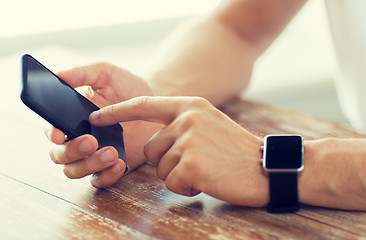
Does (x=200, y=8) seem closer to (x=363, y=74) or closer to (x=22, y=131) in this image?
(x=363, y=74)

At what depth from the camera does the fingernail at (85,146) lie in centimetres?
77

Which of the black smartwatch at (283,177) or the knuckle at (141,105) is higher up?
the knuckle at (141,105)

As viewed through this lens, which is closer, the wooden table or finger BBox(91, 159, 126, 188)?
the wooden table

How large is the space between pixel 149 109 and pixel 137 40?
1.59 metres

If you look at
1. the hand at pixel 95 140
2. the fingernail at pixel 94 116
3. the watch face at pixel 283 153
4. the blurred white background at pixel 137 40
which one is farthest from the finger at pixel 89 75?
the blurred white background at pixel 137 40

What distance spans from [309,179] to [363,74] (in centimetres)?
61

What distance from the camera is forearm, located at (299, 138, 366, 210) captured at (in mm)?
762

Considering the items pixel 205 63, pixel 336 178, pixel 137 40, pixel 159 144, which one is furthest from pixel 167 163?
pixel 137 40

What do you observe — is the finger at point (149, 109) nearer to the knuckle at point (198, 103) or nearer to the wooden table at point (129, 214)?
the knuckle at point (198, 103)

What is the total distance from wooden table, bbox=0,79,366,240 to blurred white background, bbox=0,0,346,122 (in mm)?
649

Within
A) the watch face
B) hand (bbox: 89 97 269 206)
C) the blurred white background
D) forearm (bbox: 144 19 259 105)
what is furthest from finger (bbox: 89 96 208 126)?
the blurred white background

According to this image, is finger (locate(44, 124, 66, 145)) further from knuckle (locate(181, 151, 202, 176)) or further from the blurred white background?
the blurred white background

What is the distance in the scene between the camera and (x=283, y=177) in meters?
0.76

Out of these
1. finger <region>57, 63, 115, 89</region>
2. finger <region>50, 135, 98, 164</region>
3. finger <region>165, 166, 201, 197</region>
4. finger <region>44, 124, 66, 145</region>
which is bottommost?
finger <region>165, 166, 201, 197</region>
